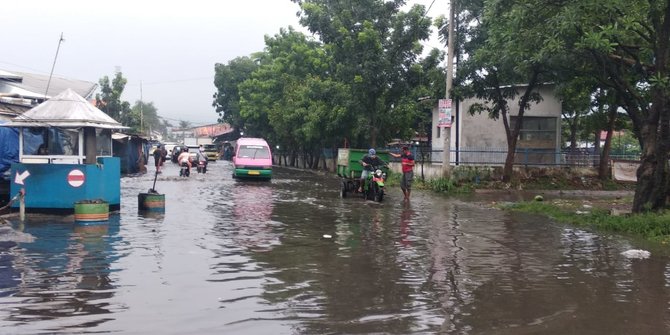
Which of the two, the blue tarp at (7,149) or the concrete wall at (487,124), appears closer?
the blue tarp at (7,149)

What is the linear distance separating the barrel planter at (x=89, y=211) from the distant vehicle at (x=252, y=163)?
15898 millimetres

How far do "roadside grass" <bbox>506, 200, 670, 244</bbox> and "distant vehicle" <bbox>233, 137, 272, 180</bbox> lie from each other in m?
14.8

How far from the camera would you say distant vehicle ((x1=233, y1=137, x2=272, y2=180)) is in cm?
2845

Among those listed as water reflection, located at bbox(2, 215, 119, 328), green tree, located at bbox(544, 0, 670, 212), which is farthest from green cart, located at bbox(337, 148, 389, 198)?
water reflection, located at bbox(2, 215, 119, 328)

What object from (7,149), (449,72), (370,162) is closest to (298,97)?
(449,72)

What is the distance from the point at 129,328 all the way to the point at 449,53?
1944cm

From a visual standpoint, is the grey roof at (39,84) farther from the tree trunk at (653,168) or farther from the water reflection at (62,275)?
the tree trunk at (653,168)

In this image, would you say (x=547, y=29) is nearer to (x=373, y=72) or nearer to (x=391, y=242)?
(x=391, y=242)

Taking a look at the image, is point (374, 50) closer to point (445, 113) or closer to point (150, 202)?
point (445, 113)

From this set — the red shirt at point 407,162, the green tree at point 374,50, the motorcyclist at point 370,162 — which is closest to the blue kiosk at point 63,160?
the motorcyclist at point 370,162

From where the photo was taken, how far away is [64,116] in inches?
517

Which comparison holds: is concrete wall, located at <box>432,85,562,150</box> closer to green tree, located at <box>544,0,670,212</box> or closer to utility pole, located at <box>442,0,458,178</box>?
utility pole, located at <box>442,0,458,178</box>

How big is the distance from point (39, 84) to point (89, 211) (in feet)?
98.1

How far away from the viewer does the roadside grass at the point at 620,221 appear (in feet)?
38.4
